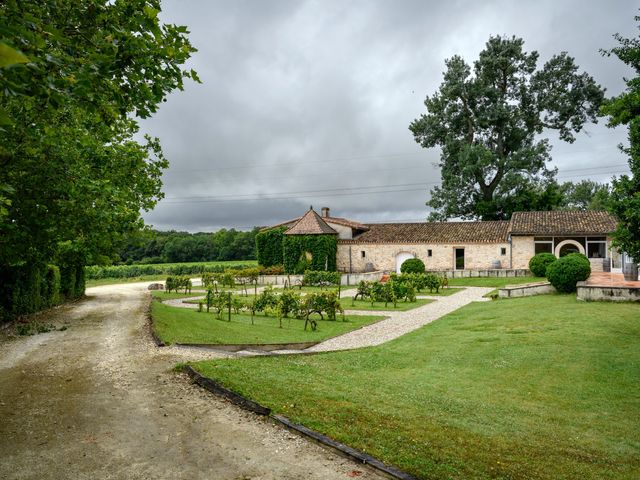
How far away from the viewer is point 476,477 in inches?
176

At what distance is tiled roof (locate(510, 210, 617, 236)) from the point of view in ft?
109

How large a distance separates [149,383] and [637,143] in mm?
11060

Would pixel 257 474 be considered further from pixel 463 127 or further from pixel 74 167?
pixel 463 127

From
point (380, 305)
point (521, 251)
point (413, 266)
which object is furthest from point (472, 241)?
point (380, 305)

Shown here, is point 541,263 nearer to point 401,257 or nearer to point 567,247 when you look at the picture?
point 567,247

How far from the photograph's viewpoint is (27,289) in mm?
15805

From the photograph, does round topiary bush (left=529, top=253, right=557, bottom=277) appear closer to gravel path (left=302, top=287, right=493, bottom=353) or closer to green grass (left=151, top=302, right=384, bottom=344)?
gravel path (left=302, top=287, right=493, bottom=353)

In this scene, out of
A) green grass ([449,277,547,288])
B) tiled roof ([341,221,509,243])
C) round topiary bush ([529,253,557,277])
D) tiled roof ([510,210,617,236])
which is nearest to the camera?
round topiary bush ([529,253,557,277])

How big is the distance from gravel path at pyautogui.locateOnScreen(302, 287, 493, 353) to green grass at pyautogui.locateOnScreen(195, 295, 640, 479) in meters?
0.86

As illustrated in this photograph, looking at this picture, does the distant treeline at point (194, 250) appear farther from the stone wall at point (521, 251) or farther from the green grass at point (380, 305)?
the green grass at point (380, 305)

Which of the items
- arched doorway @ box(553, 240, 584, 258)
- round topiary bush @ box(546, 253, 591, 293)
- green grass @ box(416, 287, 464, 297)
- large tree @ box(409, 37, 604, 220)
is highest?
large tree @ box(409, 37, 604, 220)

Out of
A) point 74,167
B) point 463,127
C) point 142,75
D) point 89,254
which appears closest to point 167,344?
point 74,167

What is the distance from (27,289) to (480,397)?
15436 mm

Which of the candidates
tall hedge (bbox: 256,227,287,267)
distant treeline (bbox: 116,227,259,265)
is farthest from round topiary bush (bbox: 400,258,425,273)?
distant treeline (bbox: 116,227,259,265)
